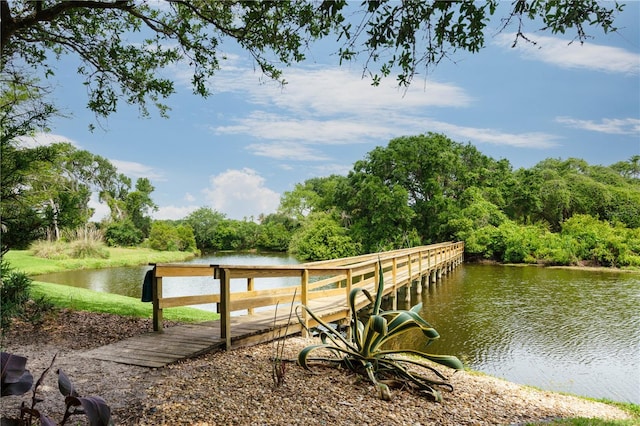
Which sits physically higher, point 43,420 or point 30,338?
point 43,420

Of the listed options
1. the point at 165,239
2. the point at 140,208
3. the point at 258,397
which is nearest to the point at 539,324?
the point at 258,397

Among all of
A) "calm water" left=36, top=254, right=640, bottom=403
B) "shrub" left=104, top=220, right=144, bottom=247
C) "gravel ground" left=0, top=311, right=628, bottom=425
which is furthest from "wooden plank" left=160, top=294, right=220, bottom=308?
"shrub" left=104, top=220, right=144, bottom=247

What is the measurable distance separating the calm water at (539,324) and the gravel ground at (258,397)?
2.13 metres

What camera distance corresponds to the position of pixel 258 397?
333 cm

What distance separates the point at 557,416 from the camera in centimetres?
391

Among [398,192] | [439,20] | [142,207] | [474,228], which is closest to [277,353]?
[439,20]

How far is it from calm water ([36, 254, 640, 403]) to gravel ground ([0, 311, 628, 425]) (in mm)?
2134

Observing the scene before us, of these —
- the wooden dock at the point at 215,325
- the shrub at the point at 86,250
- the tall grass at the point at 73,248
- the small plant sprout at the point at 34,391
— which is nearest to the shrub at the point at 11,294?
the wooden dock at the point at 215,325

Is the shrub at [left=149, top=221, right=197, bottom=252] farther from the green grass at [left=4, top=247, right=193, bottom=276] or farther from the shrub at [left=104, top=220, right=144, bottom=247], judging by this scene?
the green grass at [left=4, top=247, right=193, bottom=276]

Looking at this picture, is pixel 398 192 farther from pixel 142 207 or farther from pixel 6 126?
pixel 142 207

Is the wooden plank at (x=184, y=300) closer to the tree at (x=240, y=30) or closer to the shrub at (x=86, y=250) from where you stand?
the tree at (x=240, y=30)

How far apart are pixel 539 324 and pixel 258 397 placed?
9.26m

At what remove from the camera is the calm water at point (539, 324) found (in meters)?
7.04

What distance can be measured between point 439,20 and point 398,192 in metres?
23.6
